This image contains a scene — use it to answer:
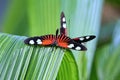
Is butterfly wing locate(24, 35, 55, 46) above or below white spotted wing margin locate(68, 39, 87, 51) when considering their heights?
above

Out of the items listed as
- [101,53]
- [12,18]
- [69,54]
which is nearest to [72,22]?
[69,54]

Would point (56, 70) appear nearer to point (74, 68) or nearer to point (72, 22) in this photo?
point (74, 68)

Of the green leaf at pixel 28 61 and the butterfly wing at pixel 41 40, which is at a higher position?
the butterfly wing at pixel 41 40

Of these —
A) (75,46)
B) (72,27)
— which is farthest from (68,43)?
(72,27)

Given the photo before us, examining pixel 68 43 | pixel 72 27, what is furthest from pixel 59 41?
pixel 72 27

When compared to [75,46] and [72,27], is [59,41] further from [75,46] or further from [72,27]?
[72,27]

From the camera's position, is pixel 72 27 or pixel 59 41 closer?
pixel 59 41

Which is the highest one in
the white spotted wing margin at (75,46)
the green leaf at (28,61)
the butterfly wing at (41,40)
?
the butterfly wing at (41,40)

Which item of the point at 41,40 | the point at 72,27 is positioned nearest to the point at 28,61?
the point at 41,40

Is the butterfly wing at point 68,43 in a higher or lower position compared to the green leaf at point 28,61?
higher

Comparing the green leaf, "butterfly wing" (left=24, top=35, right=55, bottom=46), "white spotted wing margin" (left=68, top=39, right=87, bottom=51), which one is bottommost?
the green leaf

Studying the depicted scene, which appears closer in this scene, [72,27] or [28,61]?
[28,61]

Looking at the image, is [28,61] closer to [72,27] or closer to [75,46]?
[75,46]
